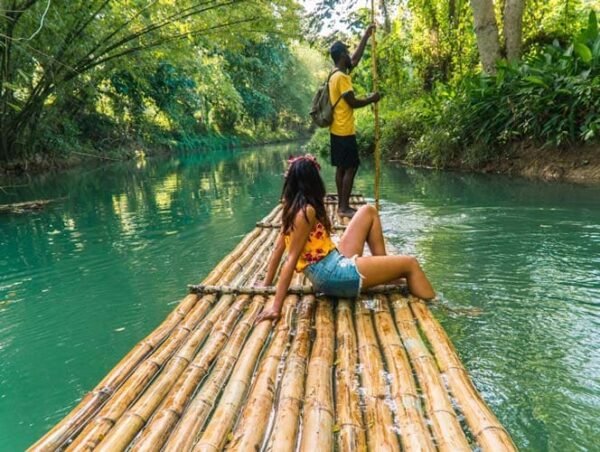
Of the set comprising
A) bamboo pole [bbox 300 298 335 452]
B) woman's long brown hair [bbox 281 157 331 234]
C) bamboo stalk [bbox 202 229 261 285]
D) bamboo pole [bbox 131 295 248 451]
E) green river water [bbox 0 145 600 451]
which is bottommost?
green river water [bbox 0 145 600 451]

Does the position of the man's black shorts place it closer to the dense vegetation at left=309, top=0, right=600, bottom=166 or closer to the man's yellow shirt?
the man's yellow shirt

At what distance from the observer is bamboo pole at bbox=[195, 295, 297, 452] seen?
4.71ft

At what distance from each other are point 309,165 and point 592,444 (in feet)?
5.18

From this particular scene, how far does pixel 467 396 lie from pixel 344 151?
2971 millimetres

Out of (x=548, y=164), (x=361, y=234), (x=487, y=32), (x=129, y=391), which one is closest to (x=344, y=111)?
(x=361, y=234)

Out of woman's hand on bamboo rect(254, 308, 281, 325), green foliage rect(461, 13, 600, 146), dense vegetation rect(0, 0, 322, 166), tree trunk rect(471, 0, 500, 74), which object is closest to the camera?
woman's hand on bamboo rect(254, 308, 281, 325)

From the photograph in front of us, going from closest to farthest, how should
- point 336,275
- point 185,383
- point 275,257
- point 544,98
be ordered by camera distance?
1. point 185,383
2. point 336,275
3. point 275,257
4. point 544,98

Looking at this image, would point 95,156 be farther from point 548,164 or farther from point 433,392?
point 433,392

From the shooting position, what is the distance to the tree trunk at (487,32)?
7.58 metres

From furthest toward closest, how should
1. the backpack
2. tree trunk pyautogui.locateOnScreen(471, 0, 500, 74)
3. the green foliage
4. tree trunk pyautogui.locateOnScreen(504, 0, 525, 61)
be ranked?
tree trunk pyautogui.locateOnScreen(504, 0, 525, 61) → tree trunk pyautogui.locateOnScreen(471, 0, 500, 74) → the green foliage → the backpack

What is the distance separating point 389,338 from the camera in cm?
206

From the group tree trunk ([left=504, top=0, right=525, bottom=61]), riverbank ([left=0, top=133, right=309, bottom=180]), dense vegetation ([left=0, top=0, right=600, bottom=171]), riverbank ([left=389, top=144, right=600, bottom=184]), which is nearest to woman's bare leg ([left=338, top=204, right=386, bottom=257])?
dense vegetation ([left=0, top=0, right=600, bottom=171])

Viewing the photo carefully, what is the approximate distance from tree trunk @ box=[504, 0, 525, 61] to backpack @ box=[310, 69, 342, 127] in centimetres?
520

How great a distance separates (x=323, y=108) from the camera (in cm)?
425
